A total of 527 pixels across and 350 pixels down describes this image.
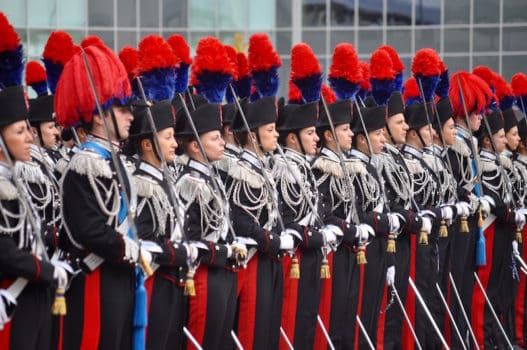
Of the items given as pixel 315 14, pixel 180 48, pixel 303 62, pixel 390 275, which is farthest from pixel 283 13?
pixel 303 62

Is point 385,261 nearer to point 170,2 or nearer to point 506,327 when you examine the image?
point 506,327

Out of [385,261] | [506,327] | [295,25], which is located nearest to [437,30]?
[295,25]

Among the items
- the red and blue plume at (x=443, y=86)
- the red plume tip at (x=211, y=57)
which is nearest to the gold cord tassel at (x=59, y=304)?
the red plume tip at (x=211, y=57)

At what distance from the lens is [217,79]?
752 centimetres

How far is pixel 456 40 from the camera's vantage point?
88.9 feet

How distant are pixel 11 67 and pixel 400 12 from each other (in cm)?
2163

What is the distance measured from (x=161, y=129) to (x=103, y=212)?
831mm

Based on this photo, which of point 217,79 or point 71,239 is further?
point 217,79

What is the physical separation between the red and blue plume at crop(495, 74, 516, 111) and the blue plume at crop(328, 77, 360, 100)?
355cm

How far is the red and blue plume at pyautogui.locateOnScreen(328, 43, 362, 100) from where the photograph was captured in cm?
900

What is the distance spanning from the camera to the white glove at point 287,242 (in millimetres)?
7855

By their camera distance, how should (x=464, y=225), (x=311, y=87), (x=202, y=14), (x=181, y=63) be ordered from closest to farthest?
1. (x=181, y=63)
2. (x=311, y=87)
3. (x=464, y=225)
4. (x=202, y=14)

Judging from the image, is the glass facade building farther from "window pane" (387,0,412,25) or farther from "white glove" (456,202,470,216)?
"white glove" (456,202,470,216)

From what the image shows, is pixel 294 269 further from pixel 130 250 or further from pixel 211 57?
pixel 130 250
